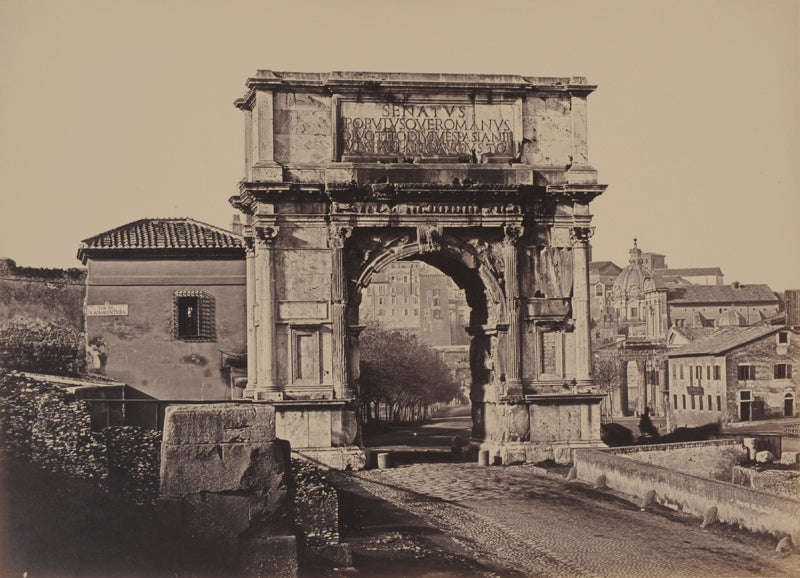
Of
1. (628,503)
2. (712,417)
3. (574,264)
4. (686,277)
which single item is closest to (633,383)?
(712,417)

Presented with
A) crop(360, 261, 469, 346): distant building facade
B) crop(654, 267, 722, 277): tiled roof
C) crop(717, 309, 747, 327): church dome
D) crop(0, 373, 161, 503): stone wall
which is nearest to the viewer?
crop(0, 373, 161, 503): stone wall

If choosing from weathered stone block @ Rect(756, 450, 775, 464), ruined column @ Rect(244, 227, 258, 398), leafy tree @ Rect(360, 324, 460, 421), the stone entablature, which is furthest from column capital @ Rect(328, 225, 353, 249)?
leafy tree @ Rect(360, 324, 460, 421)

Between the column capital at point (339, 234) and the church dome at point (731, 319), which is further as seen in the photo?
the church dome at point (731, 319)

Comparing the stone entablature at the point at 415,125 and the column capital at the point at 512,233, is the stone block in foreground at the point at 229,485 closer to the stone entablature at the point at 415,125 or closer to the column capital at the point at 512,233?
the stone entablature at the point at 415,125

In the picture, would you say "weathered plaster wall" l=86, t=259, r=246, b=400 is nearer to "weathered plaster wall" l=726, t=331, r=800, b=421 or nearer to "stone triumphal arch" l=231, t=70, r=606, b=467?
"stone triumphal arch" l=231, t=70, r=606, b=467

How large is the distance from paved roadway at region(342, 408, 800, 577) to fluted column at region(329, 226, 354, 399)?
3.00 m

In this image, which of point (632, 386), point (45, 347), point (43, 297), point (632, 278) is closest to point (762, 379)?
point (632, 386)

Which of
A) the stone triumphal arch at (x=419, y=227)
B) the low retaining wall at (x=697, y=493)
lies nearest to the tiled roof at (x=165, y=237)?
the stone triumphal arch at (x=419, y=227)

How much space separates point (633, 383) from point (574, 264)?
57.4m

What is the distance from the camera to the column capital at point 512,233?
2694 cm

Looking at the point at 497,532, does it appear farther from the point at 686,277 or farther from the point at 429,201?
the point at 686,277

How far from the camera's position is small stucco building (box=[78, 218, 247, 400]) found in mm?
30953

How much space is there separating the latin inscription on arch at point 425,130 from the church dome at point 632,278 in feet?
288

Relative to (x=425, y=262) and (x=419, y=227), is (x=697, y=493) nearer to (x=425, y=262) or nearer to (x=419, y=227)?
(x=425, y=262)
